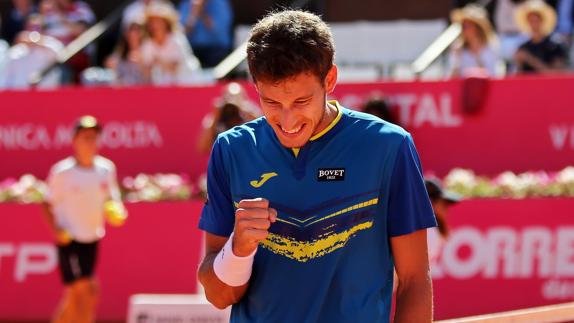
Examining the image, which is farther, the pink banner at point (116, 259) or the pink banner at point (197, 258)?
the pink banner at point (116, 259)

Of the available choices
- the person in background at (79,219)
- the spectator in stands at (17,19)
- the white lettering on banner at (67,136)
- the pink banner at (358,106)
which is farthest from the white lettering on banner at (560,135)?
the spectator in stands at (17,19)

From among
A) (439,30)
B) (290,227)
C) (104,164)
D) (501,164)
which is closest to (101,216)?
(104,164)

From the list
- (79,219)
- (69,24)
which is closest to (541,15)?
(79,219)

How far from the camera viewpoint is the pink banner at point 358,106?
43.3 ft

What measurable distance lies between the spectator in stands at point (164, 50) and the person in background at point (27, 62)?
6.05ft

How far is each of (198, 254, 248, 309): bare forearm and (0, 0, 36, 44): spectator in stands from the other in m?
14.6

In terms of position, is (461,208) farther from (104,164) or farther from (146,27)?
(146,27)

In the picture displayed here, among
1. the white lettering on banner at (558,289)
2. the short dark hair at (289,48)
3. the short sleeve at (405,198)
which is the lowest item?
the white lettering on banner at (558,289)

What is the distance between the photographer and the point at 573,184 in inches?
465

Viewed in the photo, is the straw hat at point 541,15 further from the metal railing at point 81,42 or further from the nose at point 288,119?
the nose at point 288,119

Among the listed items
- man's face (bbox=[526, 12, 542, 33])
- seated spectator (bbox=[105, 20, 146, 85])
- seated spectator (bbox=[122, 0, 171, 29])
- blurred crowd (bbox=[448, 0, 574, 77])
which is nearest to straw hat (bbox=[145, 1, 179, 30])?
seated spectator (bbox=[105, 20, 146, 85])

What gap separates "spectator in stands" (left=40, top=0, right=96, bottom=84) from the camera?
632 inches

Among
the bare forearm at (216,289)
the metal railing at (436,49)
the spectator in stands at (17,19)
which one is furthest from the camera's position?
the spectator in stands at (17,19)

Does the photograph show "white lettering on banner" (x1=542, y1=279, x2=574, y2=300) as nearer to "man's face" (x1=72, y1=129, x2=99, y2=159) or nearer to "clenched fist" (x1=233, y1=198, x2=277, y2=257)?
"man's face" (x1=72, y1=129, x2=99, y2=159)
